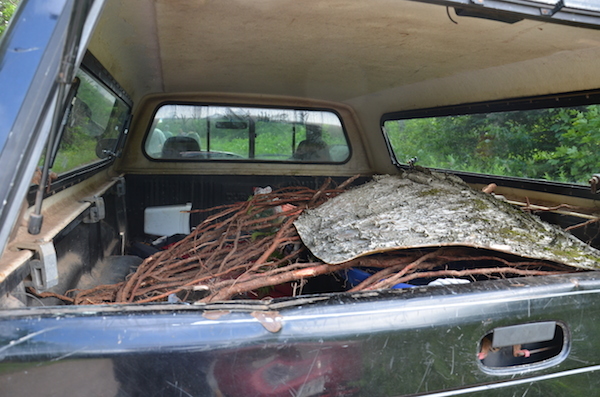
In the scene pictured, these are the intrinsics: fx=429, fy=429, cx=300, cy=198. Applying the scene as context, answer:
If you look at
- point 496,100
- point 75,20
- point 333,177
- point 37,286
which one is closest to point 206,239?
point 37,286

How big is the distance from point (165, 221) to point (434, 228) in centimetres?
346

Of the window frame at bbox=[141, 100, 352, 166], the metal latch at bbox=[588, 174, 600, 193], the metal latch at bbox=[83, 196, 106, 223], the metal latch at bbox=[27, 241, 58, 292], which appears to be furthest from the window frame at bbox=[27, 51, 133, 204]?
the metal latch at bbox=[588, 174, 600, 193]

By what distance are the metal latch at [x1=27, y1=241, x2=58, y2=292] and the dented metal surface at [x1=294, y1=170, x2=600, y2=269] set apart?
1012 mm

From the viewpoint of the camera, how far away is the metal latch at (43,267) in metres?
1.38

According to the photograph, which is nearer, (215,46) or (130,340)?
(130,340)

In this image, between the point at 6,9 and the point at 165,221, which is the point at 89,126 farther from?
the point at 6,9

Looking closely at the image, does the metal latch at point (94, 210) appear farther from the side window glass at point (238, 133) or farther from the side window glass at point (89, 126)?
the side window glass at point (238, 133)

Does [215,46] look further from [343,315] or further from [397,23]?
A: [343,315]

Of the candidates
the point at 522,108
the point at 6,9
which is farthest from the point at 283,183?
the point at 6,9

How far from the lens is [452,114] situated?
12.4 ft

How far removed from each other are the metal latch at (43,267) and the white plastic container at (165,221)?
3.21m

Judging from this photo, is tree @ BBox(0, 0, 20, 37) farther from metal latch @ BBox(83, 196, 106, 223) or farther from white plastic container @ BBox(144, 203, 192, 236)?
metal latch @ BBox(83, 196, 106, 223)

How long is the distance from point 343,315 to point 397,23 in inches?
61.1

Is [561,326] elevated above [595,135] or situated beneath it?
situated beneath
